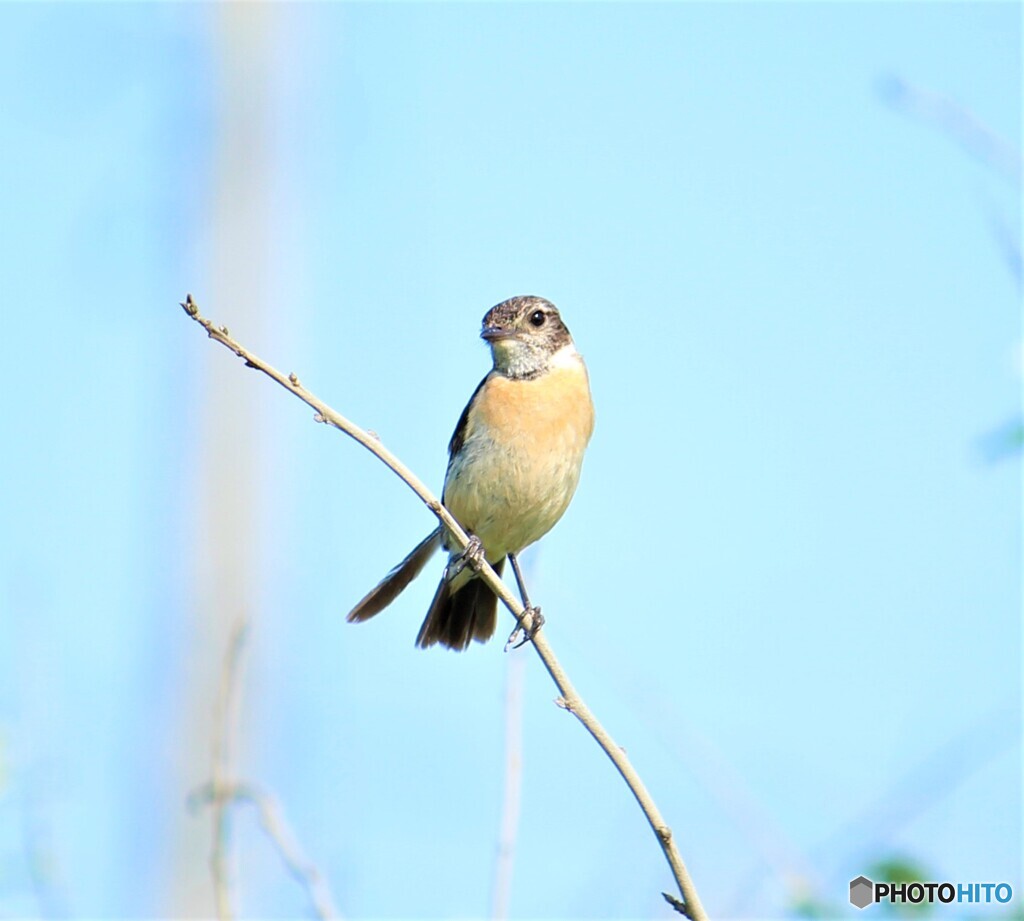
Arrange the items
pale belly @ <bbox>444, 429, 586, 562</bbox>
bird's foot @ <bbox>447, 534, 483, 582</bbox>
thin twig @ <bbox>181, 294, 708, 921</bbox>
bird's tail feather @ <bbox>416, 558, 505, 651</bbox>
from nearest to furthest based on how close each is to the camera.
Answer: thin twig @ <bbox>181, 294, 708, 921</bbox> → bird's foot @ <bbox>447, 534, 483, 582</bbox> → pale belly @ <bbox>444, 429, 586, 562</bbox> → bird's tail feather @ <bbox>416, 558, 505, 651</bbox>

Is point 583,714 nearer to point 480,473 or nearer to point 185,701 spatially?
point 480,473

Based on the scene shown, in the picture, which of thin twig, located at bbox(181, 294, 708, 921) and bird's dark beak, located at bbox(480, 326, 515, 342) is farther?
bird's dark beak, located at bbox(480, 326, 515, 342)

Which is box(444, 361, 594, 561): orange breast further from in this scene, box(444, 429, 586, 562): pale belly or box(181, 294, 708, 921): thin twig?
box(181, 294, 708, 921): thin twig

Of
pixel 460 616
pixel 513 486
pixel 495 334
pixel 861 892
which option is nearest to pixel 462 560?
pixel 513 486

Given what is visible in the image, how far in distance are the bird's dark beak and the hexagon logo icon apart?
9.47ft

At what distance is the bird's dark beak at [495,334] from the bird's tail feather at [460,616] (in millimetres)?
1044

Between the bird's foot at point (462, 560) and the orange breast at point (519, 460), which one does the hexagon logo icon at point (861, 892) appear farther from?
the orange breast at point (519, 460)

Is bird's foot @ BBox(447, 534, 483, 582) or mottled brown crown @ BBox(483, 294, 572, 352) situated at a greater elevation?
mottled brown crown @ BBox(483, 294, 572, 352)

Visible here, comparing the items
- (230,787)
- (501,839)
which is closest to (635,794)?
(501,839)

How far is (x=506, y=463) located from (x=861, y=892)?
2283 millimetres

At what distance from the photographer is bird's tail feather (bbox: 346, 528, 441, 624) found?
627cm

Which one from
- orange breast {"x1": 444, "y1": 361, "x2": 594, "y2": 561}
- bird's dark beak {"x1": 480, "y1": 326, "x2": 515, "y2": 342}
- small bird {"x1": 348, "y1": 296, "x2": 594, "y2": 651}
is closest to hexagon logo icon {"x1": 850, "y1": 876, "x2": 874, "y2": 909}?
small bird {"x1": 348, "y1": 296, "x2": 594, "y2": 651}

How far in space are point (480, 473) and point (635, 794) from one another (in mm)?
2847

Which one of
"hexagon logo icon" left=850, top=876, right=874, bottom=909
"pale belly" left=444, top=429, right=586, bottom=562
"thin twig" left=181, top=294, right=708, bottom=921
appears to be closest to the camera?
"thin twig" left=181, top=294, right=708, bottom=921
